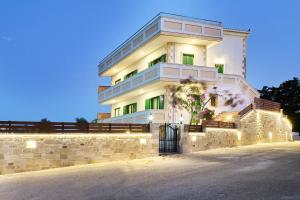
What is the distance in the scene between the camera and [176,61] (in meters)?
29.5

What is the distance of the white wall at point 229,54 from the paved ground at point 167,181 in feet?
49.3

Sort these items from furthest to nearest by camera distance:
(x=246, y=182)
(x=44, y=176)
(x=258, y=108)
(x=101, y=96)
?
1. (x=101, y=96)
2. (x=258, y=108)
3. (x=44, y=176)
4. (x=246, y=182)

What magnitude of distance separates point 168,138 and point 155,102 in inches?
331

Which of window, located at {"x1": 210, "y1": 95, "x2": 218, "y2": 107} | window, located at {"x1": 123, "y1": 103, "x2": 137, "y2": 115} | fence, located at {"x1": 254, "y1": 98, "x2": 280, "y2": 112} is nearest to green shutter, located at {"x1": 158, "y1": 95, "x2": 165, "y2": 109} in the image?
window, located at {"x1": 210, "y1": 95, "x2": 218, "y2": 107}

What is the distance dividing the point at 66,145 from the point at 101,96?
23742 millimetres

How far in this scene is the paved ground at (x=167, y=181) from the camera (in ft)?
36.0

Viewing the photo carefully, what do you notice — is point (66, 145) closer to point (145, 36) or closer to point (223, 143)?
point (223, 143)

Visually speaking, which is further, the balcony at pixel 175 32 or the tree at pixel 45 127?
the balcony at pixel 175 32

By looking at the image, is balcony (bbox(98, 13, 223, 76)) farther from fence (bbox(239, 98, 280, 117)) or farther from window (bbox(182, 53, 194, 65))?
fence (bbox(239, 98, 280, 117))

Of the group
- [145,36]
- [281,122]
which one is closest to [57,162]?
[145,36]

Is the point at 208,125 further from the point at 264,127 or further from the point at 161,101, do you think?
the point at 264,127

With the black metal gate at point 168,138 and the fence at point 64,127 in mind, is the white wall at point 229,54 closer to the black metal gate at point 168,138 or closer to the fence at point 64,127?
the black metal gate at point 168,138

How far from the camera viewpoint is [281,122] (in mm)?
34375

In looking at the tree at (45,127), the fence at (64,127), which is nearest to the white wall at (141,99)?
the fence at (64,127)
